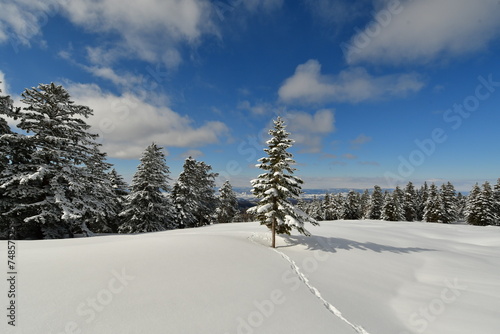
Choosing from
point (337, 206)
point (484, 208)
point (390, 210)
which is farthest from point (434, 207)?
point (337, 206)

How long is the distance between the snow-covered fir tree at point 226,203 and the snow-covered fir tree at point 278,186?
31068 mm

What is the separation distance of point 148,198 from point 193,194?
8.42 m

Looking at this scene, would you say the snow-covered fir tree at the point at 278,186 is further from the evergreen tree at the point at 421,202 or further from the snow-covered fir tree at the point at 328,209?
the evergreen tree at the point at 421,202

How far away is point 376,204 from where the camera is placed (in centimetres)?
5275

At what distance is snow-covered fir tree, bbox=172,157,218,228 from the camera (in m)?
29.9

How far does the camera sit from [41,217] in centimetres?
1253

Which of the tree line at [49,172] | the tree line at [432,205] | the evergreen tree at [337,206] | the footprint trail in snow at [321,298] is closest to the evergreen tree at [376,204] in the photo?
the tree line at [432,205]

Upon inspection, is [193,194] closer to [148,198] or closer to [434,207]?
[148,198]

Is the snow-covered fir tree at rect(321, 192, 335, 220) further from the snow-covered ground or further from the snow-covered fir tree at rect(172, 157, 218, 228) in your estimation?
the snow-covered ground

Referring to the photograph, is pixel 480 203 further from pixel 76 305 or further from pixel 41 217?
pixel 41 217

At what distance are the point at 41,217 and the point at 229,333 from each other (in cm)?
1443

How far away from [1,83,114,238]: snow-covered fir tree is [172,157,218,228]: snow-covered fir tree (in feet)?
47.9

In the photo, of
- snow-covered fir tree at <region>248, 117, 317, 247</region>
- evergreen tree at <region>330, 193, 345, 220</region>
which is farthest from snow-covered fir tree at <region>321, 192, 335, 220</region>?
snow-covered fir tree at <region>248, 117, 317, 247</region>

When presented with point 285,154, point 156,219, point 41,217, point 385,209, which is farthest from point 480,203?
point 41,217
